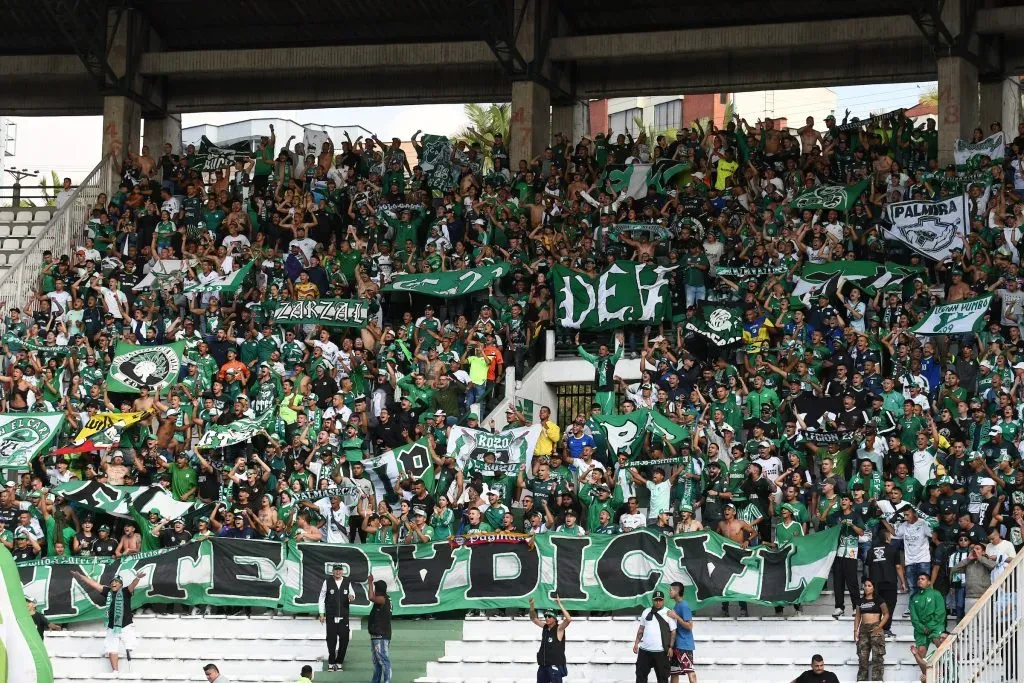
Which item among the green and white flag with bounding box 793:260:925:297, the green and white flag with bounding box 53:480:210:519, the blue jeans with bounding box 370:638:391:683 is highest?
the green and white flag with bounding box 793:260:925:297

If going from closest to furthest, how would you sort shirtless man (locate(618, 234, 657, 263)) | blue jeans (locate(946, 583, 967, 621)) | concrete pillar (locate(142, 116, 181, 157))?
1. blue jeans (locate(946, 583, 967, 621))
2. shirtless man (locate(618, 234, 657, 263))
3. concrete pillar (locate(142, 116, 181, 157))

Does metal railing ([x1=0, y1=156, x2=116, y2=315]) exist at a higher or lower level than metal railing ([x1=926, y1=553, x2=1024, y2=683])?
higher

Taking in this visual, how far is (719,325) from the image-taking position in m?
25.7

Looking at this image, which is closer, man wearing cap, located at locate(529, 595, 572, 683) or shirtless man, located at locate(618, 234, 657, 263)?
man wearing cap, located at locate(529, 595, 572, 683)

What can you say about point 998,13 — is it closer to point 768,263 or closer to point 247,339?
point 768,263

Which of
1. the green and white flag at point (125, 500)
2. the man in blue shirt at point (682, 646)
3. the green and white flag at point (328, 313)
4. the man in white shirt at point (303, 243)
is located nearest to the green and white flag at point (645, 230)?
the green and white flag at point (328, 313)

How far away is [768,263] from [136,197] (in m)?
12.3

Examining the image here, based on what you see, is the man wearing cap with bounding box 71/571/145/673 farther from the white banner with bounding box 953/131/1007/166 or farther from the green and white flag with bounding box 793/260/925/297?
the white banner with bounding box 953/131/1007/166

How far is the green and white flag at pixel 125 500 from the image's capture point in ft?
77.3

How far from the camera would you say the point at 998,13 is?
30.4m

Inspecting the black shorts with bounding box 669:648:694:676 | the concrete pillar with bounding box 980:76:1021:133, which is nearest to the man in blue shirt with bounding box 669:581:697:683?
→ the black shorts with bounding box 669:648:694:676

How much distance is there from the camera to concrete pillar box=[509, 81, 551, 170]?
1282 inches

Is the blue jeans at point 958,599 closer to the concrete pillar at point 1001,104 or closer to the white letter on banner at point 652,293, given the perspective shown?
the white letter on banner at point 652,293

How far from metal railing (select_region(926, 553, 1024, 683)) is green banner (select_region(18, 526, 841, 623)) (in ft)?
10.8
